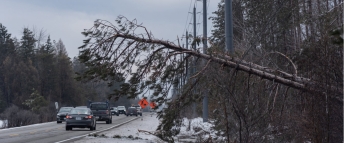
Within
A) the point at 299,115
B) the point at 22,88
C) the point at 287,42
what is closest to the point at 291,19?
the point at 287,42

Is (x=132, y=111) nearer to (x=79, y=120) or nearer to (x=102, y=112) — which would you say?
(x=102, y=112)

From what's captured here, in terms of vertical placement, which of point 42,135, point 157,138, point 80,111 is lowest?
point 42,135

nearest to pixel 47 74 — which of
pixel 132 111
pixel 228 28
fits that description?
pixel 132 111

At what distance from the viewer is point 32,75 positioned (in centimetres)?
7494

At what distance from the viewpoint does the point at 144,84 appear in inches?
530

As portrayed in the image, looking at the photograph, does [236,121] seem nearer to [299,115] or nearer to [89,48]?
[299,115]

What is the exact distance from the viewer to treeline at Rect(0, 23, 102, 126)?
244 feet

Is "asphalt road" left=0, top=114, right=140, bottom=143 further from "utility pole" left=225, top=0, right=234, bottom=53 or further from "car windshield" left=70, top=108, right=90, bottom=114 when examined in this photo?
"utility pole" left=225, top=0, right=234, bottom=53

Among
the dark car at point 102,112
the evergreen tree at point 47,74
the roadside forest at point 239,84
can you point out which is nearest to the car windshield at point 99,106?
the dark car at point 102,112

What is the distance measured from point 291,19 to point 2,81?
59373 mm

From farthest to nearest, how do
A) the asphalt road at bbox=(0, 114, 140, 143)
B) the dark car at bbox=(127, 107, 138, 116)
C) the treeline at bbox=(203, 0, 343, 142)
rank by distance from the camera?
the dark car at bbox=(127, 107, 138, 116), the asphalt road at bbox=(0, 114, 140, 143), the treeline at bbox=(203, 0, 343, 142)

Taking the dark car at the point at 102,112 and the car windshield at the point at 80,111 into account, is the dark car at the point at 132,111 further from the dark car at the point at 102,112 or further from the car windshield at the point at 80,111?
the car windshield at the point at 80,111

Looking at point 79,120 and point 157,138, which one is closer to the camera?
point 157,138

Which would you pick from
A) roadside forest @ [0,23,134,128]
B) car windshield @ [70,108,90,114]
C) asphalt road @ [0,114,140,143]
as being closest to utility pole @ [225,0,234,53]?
asphalt road @ [0,114,140,143]
